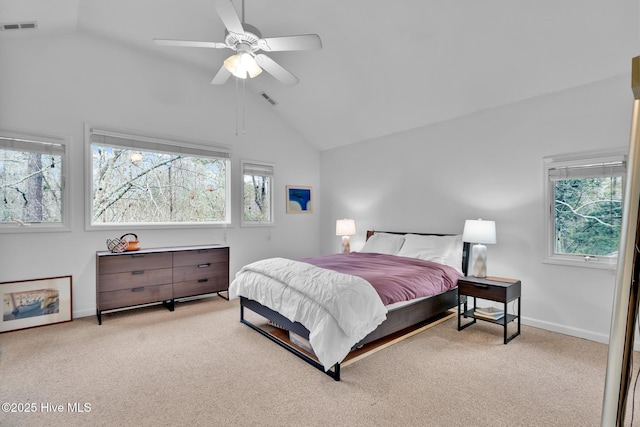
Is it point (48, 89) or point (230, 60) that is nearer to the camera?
point (230, 60)

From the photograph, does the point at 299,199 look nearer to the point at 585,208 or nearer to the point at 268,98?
the point at 268,98

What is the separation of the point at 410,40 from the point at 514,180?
189cm

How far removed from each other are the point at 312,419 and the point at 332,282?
96 centimetres

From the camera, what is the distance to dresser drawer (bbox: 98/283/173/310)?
11.7 ft

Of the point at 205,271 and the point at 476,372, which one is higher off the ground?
the point at 205,271

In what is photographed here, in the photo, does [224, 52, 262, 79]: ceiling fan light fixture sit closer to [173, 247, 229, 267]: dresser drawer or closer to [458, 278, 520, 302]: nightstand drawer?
[173, 247, 229, 267]: dresser drawer

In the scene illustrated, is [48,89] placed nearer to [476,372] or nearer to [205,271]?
[205,271]

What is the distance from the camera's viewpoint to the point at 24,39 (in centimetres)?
343

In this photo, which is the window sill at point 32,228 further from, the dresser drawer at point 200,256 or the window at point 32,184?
the dresser drawer at point 200,256

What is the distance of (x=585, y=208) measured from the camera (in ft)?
10.5

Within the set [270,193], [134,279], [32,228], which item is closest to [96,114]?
[32,228]

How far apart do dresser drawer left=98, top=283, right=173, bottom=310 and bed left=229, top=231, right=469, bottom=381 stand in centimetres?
101

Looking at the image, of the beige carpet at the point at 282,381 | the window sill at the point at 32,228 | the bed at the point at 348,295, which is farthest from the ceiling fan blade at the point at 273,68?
the window sill at the point at 32,228

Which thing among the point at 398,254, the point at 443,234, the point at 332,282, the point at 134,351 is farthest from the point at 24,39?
the point at 443,234
